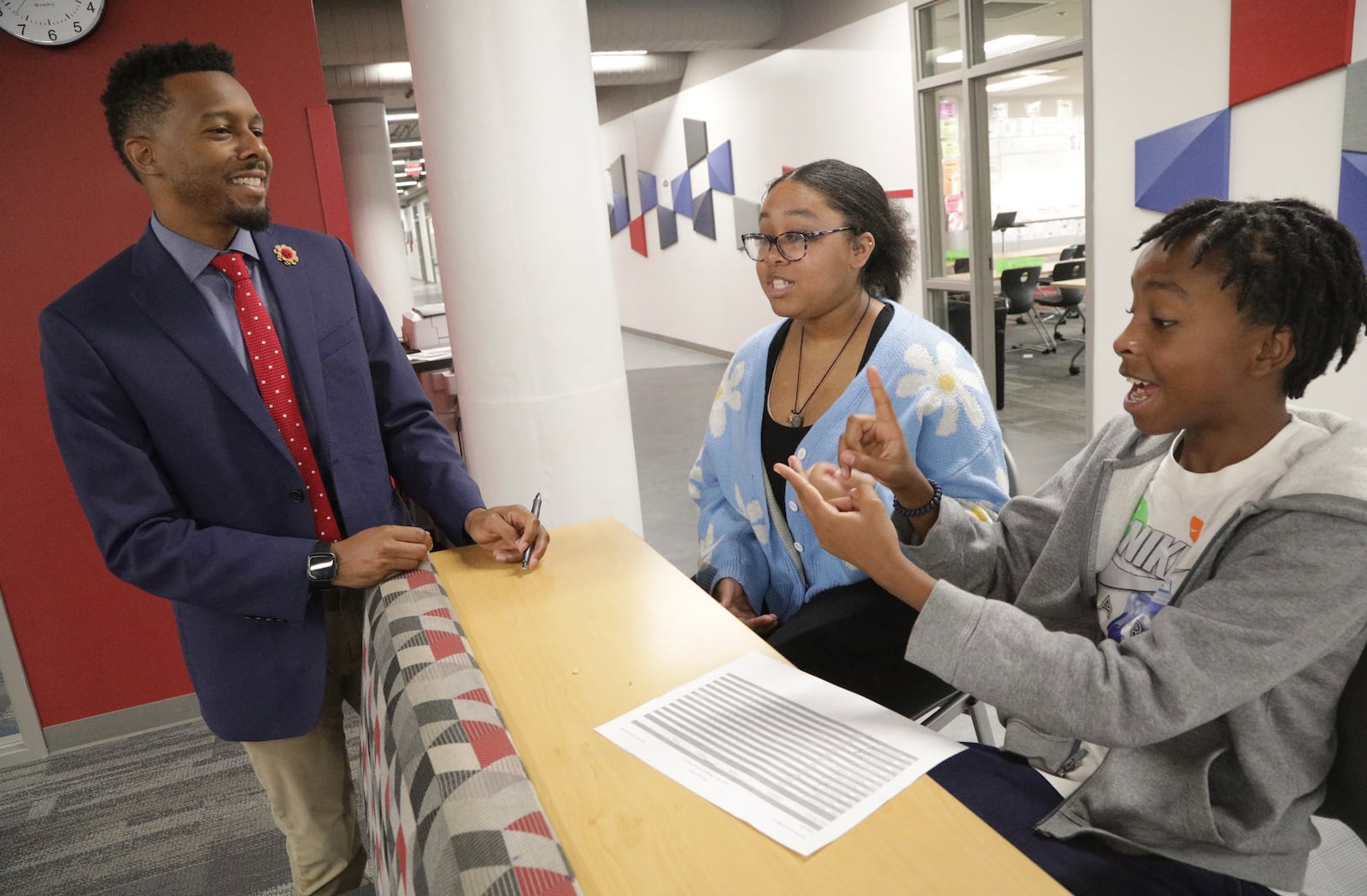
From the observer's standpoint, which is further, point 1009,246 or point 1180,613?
point 1009,246

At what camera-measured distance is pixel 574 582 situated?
5.02ft

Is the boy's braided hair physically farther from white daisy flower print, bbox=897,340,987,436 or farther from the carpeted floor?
the carpeted floor

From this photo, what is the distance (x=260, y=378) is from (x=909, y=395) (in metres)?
1.23

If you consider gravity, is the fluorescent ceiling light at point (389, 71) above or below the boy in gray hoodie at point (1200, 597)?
above

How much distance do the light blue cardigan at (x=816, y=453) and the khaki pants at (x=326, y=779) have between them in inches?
30.2

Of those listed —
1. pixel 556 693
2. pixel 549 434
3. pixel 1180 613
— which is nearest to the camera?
pixel 1180 613

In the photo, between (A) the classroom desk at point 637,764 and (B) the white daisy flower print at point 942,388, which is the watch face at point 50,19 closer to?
(A) the classroom desk at point 637,764

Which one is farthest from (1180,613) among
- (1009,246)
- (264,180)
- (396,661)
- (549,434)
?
(1009,246)

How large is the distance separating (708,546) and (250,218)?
3.74 ft

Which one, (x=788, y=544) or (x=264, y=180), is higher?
(x=264, y=180)

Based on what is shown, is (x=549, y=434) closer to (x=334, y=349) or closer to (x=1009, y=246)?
(x=334, y=349)

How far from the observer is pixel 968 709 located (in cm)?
207

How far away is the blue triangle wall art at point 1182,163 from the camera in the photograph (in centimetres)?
389

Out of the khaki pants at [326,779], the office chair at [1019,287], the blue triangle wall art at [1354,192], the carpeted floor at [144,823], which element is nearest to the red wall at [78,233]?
the carpeted floor at [144,823]
